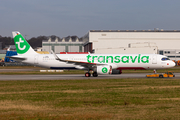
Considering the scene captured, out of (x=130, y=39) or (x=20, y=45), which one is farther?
(x=130, y=39)

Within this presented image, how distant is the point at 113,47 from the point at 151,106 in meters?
103

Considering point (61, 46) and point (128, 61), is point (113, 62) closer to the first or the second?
point (128, 61)

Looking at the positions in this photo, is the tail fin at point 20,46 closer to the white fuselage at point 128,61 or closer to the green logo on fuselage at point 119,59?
the white fuselage at point 128,61

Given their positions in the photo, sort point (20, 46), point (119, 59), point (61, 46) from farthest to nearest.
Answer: point (61, 46)
point (20, 46)
point (119, 59)

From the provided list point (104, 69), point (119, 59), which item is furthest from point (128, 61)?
point (104, 69)

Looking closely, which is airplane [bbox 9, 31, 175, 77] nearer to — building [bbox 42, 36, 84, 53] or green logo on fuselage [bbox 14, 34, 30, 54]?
green logo on fuselage [bbox 14, 34, 30, 54]

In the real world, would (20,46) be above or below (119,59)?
above

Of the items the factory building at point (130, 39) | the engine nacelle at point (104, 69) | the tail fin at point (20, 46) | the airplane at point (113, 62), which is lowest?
the engine nacelle at point (104, 69)

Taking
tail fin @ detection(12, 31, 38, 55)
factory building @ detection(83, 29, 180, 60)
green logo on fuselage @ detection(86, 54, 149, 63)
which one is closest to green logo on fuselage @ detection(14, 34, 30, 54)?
tail fin @ detection(12, 31, 38, 55)

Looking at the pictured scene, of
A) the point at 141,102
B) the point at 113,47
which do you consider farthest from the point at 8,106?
the point at 113,47

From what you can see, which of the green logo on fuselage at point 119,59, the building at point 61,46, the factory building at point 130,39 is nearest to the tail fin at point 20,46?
the green logo on fuselage at point 119,59

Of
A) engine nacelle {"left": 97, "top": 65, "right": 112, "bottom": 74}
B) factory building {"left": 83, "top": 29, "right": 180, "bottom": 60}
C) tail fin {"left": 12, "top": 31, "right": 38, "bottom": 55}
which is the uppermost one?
factory building {"left": 83, "top": 29, "right": 180, "bottom": 60}

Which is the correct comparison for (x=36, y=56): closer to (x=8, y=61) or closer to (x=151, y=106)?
(x=151, y=106)

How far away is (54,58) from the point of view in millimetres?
47219
